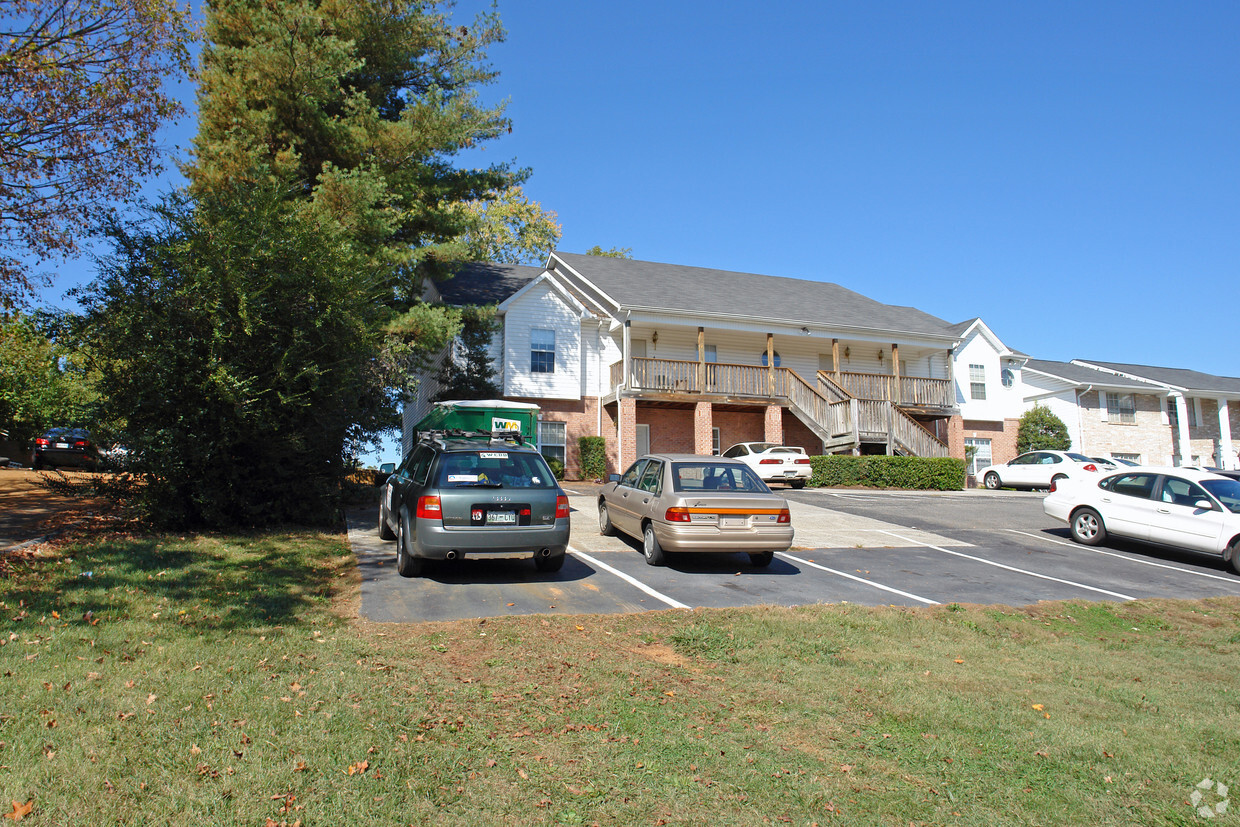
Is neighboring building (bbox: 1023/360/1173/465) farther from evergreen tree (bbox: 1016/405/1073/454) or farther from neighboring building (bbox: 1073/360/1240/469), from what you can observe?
evergreen tree (bbox: 1016/405/1073/454)

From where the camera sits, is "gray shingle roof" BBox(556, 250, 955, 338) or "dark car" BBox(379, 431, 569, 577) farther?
"gray shingle roof" BBox(556, 250, 955, 338)

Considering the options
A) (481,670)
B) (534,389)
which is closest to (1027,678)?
(481,670)

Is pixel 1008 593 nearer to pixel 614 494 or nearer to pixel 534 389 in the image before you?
pixel 614 494

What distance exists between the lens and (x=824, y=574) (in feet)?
33.2

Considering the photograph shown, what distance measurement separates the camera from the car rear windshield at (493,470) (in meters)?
8.47

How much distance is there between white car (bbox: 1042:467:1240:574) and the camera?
1188 cm

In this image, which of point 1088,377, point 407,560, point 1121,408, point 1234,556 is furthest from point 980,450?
point 407,560

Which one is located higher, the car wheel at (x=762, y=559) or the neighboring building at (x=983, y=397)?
the neighboring building at (x=983, y=397)

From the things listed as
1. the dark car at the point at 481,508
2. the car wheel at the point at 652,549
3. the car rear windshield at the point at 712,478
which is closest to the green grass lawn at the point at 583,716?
the dark car at the point at 481,508

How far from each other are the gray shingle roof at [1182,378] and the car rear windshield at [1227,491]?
3147cm

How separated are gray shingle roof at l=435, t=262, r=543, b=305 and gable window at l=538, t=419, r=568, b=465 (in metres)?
4.59

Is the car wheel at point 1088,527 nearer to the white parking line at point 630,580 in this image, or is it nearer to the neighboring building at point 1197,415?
the white parking line at point 630,580

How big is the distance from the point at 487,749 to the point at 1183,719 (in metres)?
4.57

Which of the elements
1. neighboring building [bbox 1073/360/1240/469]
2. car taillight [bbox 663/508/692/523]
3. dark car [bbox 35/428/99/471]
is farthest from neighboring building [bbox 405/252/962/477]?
neighboring building [bbox 1073/360/1240/469]
